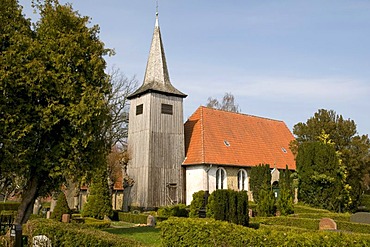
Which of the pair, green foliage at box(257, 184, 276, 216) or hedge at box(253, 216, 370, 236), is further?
green foliage at box(257, 184, 276, 216)

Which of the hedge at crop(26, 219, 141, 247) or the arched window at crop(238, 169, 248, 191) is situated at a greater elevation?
the arched window at crop(238, 169, 248, 191)

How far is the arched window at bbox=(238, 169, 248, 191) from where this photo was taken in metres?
30.2

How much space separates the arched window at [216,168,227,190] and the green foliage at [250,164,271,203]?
7.04ft

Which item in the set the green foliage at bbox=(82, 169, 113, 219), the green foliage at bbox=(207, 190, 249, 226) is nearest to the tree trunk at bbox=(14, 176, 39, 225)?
the green foliage at bbox=(207, 190, 249, 226)

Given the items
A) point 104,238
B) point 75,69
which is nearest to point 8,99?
point 75,69

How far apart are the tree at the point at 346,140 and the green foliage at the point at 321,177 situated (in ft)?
9.86

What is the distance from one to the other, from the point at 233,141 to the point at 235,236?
22509mm

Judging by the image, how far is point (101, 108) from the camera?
561 inches

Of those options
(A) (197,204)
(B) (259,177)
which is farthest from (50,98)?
(B) (259,177)

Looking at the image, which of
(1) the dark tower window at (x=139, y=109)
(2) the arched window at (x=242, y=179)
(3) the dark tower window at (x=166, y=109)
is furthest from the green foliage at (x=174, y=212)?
(1) the dark tower window at (x=139, y=109)

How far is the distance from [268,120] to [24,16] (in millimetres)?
26911

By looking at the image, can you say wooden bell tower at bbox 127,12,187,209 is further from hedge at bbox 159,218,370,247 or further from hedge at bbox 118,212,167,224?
hedge at bbox 159,218,370,247

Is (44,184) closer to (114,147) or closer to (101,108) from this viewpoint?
(101,108)

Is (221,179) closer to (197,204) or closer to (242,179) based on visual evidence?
(242,179)
